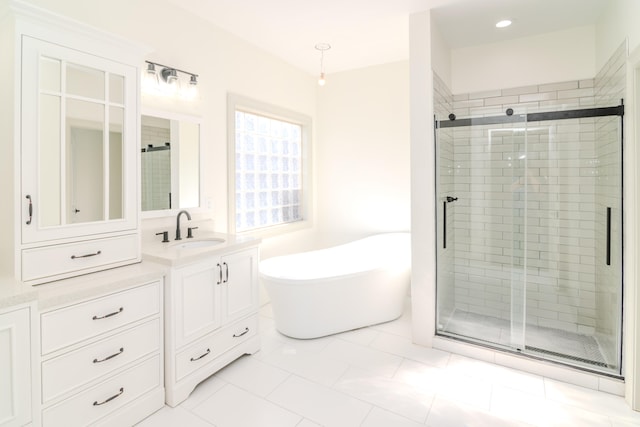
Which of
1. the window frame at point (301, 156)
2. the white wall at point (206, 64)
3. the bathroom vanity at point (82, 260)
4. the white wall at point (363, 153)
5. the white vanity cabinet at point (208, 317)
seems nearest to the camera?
the bathroom vanity at point (82, 260)

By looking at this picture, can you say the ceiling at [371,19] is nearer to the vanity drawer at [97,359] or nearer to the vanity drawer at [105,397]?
the vanity drawer at [97,359]

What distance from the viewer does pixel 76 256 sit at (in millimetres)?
1767

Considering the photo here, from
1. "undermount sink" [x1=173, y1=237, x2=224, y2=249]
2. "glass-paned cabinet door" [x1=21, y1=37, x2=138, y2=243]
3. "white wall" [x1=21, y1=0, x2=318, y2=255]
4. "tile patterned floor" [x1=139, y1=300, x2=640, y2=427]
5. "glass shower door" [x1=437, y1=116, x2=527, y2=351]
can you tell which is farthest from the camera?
"glass shower door" [x1=437, y1=116, x2=527, y2=351]

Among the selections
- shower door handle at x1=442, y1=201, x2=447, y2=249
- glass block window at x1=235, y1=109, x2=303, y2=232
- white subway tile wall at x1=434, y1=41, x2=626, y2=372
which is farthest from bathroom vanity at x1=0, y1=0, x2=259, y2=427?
white subway tile wall at x1=434, y1=41, x2=626, y2=372

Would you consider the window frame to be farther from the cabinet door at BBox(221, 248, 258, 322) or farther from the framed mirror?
the cabinet door at BBox(221, 248, 258, 322)

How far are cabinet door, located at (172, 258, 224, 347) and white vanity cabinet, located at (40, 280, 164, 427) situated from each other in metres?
0.11

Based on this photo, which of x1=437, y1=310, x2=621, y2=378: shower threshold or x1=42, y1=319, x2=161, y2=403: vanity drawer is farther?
x1=437, y1=310, x2=621, y2=378: shower threshold

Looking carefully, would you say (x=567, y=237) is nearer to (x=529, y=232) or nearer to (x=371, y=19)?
(x=529, y=232)

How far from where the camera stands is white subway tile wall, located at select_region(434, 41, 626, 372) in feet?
9.03

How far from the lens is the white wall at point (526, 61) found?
2.92 m

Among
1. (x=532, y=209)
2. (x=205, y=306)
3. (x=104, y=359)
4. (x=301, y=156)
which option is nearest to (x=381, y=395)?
(x=205, y=306)

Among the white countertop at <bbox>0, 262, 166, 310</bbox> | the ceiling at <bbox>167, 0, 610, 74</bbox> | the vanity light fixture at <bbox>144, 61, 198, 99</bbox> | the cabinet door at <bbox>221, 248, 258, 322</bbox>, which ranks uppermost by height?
the ceiling at <bbox>167, 0, 610, 74</bbox>

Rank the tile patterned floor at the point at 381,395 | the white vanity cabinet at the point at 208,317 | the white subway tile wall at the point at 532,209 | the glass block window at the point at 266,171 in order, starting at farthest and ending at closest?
the glass block window at the point at 266,171 → the white subway tile wall at the point at 532,209 → the white vanity cabinet at the point at 208,317 → the tile patterned floor at the point at 381,395

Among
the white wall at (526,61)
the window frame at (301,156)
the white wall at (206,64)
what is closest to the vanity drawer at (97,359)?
the white wall at (206,64)
